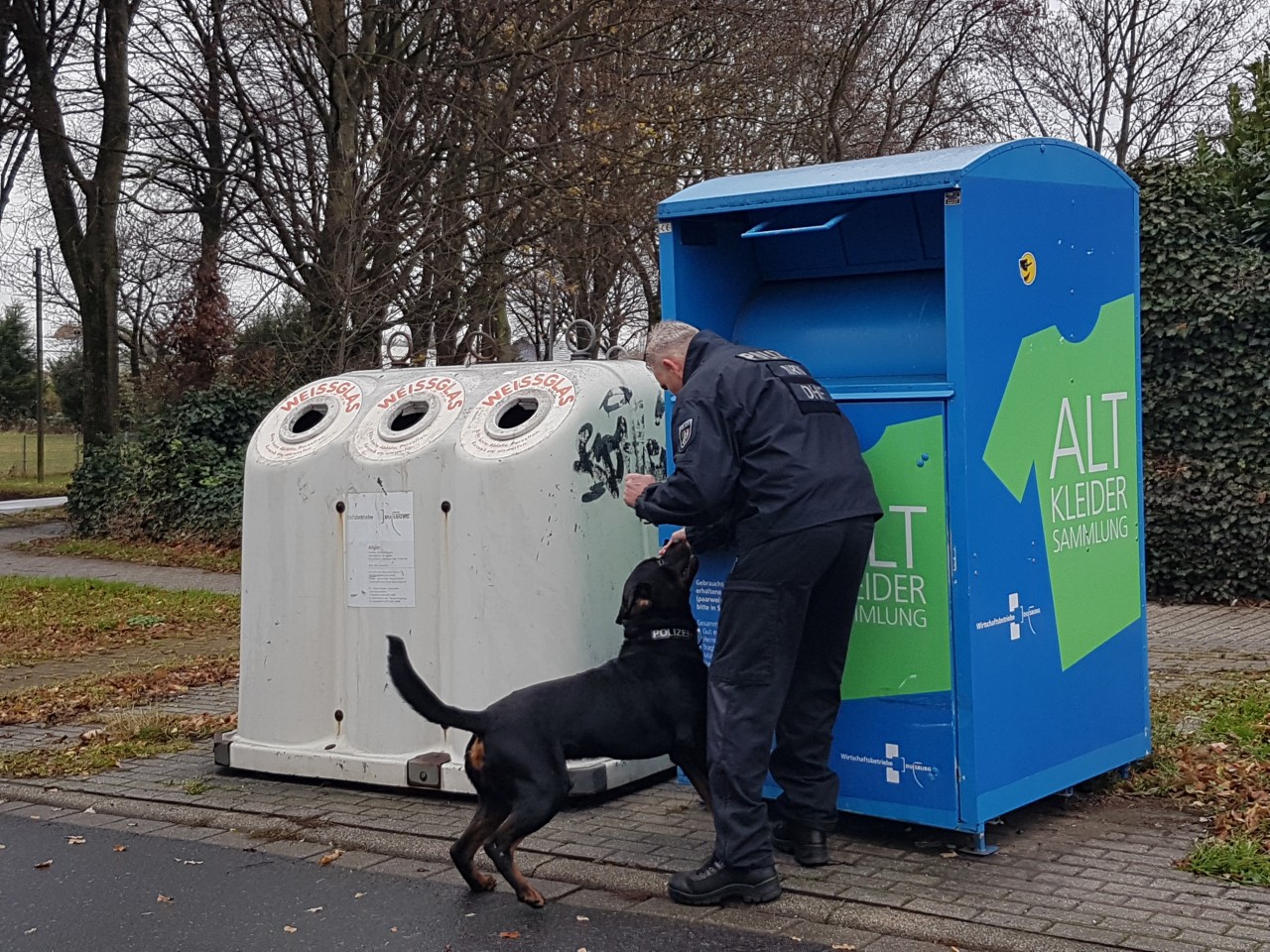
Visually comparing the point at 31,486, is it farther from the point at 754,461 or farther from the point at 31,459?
the point at 754,461

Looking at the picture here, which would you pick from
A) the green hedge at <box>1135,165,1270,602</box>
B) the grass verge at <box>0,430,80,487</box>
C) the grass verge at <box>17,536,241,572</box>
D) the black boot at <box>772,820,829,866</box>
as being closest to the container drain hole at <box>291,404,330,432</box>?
the black boot at <box>772,820,829,866</box>

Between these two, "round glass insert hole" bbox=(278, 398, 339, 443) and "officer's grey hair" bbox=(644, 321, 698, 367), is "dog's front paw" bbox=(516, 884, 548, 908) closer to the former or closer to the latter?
"officer's grey hair" bbox=(644, 321, 698, 367)

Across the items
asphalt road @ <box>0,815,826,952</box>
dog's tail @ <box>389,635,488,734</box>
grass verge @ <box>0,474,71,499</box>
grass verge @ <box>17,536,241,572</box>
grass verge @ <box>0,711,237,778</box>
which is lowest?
asphalt road @ <box>0,815,826,952</box>

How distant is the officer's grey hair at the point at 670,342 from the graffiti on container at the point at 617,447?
87cm

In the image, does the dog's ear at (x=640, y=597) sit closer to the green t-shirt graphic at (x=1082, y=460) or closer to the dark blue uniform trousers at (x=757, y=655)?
the dark blue uniform trousers at (x=757, y=655)

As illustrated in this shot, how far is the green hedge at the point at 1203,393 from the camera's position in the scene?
10.4 metres

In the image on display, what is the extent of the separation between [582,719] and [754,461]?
988mm

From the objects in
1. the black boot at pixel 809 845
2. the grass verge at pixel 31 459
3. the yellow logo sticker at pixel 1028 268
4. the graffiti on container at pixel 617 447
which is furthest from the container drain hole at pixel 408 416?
the grass verge at pixel 31 459

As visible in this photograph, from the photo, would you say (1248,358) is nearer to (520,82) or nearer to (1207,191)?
(1207,191)

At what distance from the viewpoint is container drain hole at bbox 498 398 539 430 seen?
19.9ft

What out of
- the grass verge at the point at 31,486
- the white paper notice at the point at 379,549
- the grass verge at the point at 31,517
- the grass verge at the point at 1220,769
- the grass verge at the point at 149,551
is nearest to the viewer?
the grass verge at the point at 1220,769

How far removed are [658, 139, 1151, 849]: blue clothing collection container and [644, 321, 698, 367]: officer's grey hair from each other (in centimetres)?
51

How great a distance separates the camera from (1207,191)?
10.8m

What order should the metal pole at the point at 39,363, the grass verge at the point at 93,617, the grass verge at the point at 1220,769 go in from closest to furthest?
the grass verge at the point at 1220,769
the grass verge at the point at 93,617
the metal pole at the point at 39,363
